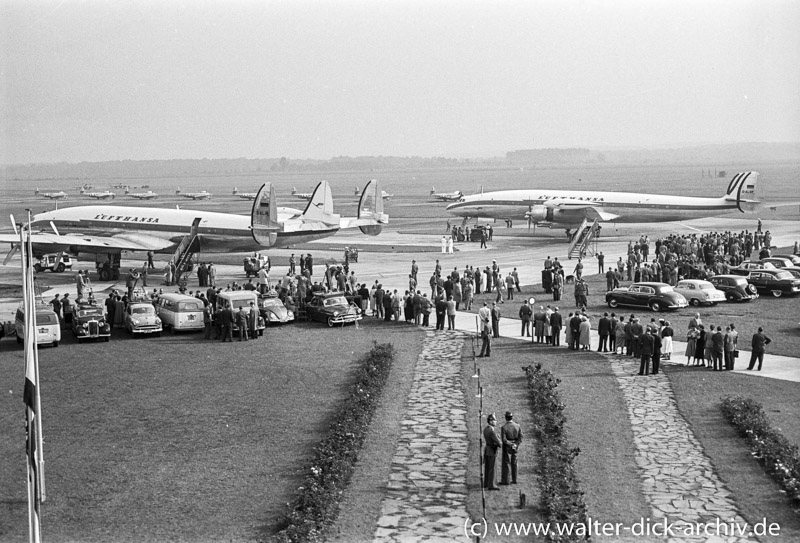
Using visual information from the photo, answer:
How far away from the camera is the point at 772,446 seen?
17.9 m

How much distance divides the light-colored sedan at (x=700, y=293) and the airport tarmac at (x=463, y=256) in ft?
16.0

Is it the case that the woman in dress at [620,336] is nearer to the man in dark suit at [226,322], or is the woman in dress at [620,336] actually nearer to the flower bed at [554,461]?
the flower bed at [554,461]

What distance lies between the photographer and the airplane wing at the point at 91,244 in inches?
1933

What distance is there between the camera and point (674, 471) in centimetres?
1727

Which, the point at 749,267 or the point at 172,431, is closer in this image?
the point at 172,431

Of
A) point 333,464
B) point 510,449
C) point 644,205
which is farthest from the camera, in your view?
point 644,205

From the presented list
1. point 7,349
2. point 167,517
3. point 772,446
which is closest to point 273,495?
point 167,517

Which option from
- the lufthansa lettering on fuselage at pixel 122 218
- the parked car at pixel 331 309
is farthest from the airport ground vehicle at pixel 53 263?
the parked car at pixel 331 309

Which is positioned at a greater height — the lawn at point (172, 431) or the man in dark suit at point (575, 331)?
the man in dark suit at point (575, 331)

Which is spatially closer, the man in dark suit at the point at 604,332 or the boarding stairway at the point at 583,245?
the man in dark suit at the point at 604,332

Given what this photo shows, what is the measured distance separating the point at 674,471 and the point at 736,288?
903 inches

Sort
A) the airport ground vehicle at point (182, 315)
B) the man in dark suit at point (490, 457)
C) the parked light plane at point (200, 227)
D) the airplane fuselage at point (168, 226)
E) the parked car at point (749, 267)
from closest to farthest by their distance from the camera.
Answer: the man in dark suit at point (490, 457)
the airport ground vehicle at point (182, 315)
the parked car at point (749, 267)
the parked light plane at point (200, 227)
the airplane fuselage at point (168, 226)

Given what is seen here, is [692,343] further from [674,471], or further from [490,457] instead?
[490,457]

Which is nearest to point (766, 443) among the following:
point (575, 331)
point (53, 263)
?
point (575, 331)
